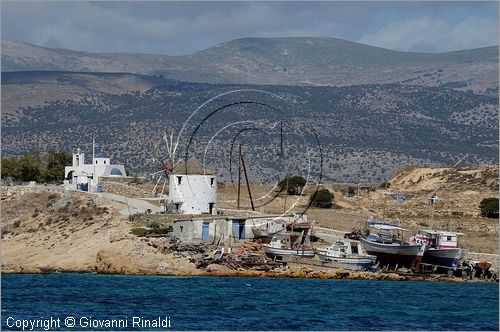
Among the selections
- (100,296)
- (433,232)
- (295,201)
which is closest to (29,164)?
(295,201)

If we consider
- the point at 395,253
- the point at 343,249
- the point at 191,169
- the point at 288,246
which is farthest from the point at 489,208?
the point at 343,249

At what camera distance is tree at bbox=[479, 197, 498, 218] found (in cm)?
11700

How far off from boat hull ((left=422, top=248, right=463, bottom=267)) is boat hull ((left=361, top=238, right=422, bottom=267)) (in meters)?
1.33

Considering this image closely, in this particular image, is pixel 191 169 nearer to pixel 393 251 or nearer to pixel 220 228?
pixel 220 228

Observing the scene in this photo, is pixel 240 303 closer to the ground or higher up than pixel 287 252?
closer to the ground

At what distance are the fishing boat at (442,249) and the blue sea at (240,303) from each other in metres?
6.20

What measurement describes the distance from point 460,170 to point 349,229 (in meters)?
40.2

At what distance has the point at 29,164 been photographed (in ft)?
400

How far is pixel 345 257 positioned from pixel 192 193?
50.3 feet

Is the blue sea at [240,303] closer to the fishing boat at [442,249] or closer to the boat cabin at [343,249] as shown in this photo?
the boat cabin at [343,249]

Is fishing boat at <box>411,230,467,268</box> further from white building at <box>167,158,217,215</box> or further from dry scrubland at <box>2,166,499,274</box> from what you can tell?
white building at <box>167,158,217,215</box>

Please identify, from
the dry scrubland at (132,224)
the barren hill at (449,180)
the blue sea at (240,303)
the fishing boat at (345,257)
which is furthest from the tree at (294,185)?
the blue sea at (240,303)

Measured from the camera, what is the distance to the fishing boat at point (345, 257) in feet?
280

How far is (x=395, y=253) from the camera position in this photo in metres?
88.9
